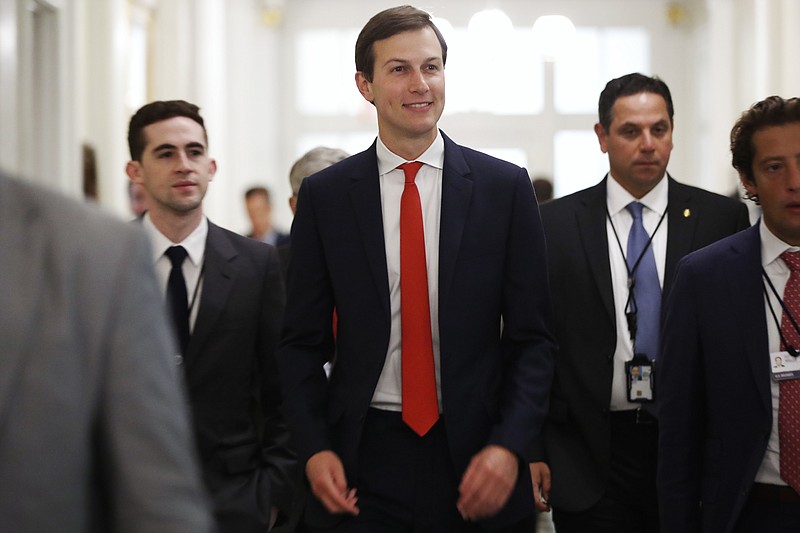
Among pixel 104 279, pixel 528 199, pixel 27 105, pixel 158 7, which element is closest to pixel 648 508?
pixel 528 199

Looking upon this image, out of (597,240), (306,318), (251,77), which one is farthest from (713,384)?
(251,77)

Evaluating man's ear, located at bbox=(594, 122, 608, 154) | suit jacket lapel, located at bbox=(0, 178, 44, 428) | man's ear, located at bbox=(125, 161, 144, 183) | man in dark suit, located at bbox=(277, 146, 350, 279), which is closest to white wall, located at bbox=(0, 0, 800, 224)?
man in dark suit, located at bbox=(277, 146, 350, 279)

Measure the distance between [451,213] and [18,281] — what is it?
70.7 inches

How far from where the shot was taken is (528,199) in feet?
9.80

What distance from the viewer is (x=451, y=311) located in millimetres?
2846

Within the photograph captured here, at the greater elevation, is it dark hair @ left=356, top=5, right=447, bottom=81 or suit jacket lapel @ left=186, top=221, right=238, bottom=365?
dark hair @ left=356, top=5, right=447, bottom=81

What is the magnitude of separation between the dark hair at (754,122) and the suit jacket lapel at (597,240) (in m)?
0.65

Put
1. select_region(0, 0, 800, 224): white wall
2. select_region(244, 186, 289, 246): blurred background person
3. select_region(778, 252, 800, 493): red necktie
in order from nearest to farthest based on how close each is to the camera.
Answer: select_region(778, 252, 800, 493): red necktie → select_region(0, 0, 800, 224): white wall → select_region(244, 186, 289, 246): blurred background person

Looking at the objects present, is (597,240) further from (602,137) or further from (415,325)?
(415,325)

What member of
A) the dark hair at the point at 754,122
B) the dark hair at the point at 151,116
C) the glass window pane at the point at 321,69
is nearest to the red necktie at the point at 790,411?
the dark hair at the point at 754,122

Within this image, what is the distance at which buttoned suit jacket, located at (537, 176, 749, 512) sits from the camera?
3.67m

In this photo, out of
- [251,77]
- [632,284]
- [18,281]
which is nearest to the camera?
[18,281]

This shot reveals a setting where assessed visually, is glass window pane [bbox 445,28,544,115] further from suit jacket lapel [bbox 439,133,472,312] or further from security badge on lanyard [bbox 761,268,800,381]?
security badge on lanyard [bbox 761,268,800,381]

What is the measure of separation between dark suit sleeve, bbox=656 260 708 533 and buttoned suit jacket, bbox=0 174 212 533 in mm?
1998
